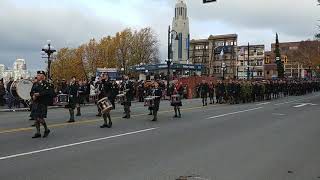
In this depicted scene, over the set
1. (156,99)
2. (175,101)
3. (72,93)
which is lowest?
(175,101)

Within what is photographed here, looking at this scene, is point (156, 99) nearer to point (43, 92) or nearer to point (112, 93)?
point (112, 93)

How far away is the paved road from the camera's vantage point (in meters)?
9.18

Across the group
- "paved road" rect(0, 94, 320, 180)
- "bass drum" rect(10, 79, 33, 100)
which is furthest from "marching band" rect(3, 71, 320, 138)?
"paved road" rect(0, 94, 320, 180)

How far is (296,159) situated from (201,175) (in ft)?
10.0

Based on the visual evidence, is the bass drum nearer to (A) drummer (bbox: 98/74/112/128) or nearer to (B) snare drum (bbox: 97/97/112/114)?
(A) drummer (bbox: 98/74/112/128)

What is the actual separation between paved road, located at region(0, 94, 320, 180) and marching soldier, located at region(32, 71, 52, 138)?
16.3 inches

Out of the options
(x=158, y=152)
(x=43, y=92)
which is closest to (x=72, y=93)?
(x=43, y=92)

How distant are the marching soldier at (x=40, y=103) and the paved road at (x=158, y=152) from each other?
41cm

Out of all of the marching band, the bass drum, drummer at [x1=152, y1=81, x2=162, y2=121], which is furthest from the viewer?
the bass drum

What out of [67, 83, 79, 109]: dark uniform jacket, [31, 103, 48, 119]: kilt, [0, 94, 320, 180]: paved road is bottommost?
[0, 94, 320, 180]: paved road

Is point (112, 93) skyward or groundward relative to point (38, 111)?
skyward

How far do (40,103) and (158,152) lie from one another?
4.11 meters

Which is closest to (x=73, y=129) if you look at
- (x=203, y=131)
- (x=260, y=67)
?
(x=203, y=131)

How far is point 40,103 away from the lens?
14.0 metres
